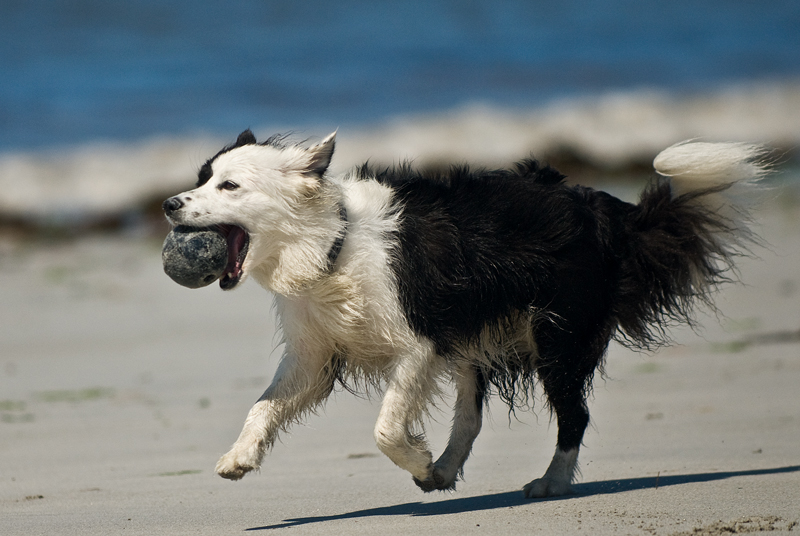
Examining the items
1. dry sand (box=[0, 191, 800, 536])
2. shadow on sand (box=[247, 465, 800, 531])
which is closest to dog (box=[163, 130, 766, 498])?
shadow on sand (box=[247, 465, 800, 531])

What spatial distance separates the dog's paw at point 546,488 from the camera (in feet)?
16.0

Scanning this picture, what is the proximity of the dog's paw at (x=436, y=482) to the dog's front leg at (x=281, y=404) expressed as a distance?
64 centimetres

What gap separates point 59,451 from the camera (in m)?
6.10

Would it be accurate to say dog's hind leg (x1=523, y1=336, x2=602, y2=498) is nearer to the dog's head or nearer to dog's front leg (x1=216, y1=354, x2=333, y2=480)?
dog's front leg (x1=216, y1=354, x2=333, y2=480)

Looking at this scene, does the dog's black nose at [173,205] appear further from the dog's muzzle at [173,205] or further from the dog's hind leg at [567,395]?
the dog's hind leg at [567,395]

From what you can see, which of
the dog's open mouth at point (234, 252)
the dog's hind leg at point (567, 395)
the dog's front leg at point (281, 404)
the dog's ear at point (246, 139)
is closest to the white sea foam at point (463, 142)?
the dog's hind leg at point (567, 395)

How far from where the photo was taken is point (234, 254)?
4.64m

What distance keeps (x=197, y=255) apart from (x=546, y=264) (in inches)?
68.2

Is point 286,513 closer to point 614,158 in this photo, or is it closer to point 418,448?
point 418,448

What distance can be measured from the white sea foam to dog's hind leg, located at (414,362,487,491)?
51.6 ft

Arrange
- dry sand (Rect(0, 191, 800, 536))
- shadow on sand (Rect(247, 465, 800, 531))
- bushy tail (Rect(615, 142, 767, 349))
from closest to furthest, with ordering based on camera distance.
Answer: dry sand (Rect(0, 191, 800, 536))
shadow on sand (Rect(247, 465, 800, 531))
bushy tail (Rect(615, 142, 767, 349))

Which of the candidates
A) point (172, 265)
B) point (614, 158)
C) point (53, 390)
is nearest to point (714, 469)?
point (172, 265)

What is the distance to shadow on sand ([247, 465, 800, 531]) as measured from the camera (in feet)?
14.7

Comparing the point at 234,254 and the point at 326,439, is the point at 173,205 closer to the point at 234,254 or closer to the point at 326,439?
the point at 234,254
